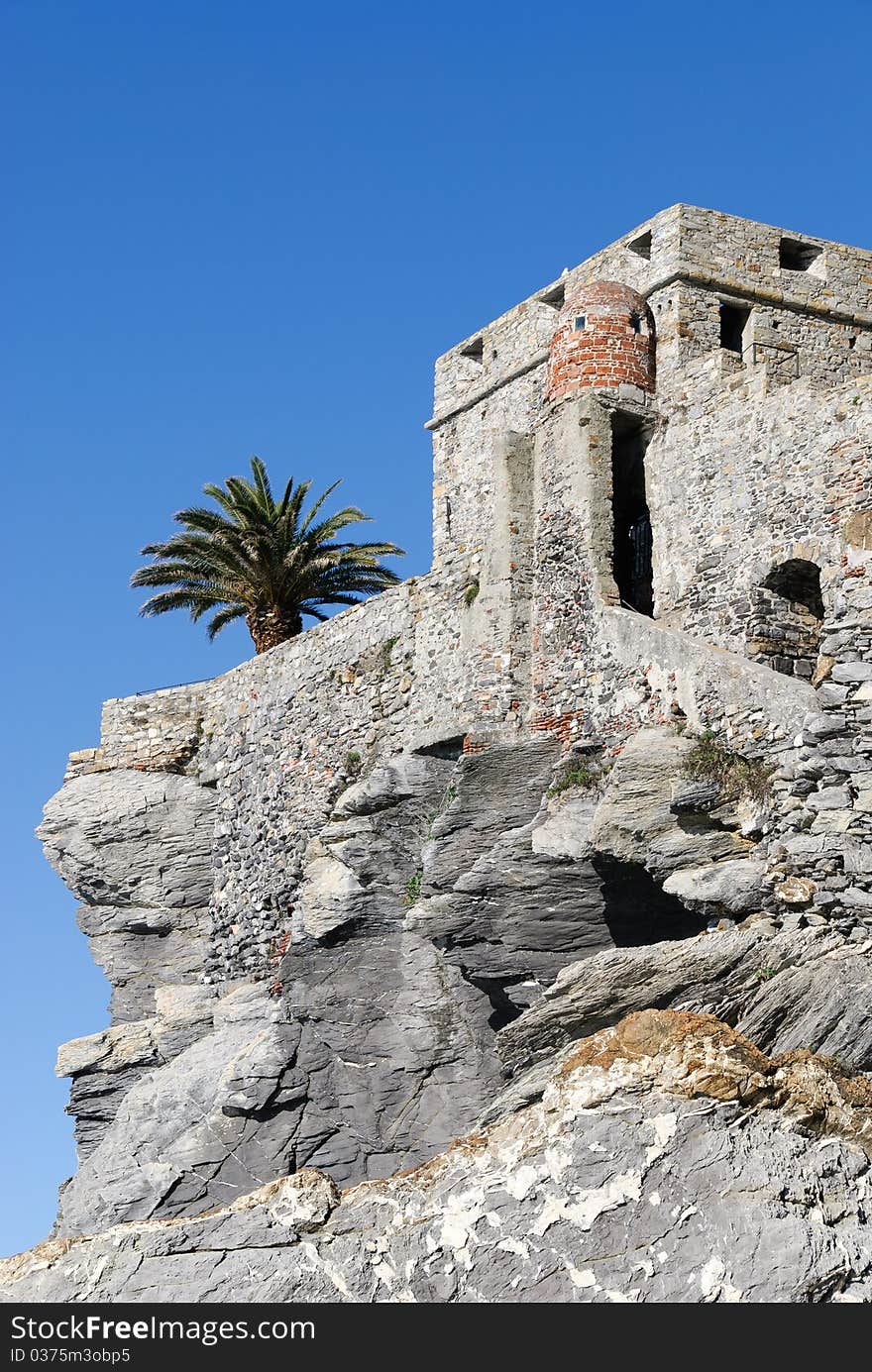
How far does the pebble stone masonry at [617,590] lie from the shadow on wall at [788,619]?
3 cm

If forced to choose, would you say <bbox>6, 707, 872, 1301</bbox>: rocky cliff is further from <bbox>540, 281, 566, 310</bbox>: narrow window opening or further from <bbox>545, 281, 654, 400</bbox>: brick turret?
<bbox>540, 281, 566, 310</bbox>: narrow window opening

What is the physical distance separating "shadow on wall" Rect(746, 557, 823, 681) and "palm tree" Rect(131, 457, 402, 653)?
1295cm

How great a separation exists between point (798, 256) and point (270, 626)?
11.4 meters

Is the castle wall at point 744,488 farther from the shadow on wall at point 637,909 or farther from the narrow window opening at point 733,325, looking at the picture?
the shadow on wall at point 637,909

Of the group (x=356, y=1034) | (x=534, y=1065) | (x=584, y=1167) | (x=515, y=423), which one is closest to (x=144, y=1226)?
(x=584, y=1167)

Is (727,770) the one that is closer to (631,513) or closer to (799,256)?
(631,513)

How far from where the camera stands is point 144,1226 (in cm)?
1446

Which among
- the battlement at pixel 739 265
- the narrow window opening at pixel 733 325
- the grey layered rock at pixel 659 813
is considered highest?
the battlement at pixel 739 265

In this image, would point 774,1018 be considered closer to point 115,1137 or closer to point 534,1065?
point 534,1065

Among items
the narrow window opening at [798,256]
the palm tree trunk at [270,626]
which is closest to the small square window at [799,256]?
the narrow window opening at [798,256]

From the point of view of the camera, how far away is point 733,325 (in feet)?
86.3

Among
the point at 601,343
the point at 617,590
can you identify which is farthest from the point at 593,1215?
the point at 601,343

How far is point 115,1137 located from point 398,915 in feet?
17.7

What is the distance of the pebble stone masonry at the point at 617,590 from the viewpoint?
60.8ft
